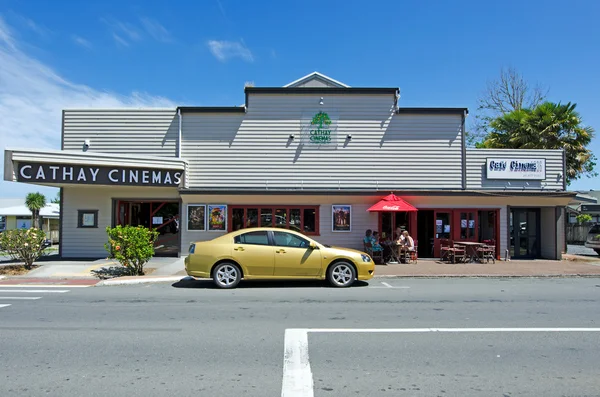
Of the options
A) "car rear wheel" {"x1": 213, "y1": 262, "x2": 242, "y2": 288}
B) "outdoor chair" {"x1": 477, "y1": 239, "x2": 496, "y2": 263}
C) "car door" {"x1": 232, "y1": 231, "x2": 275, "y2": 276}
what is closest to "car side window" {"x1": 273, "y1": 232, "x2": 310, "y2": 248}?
"car door" {"x1": 232, "y1": 231, "x2": 275, "y2": 276}

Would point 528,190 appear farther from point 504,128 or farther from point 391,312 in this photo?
point 391,312

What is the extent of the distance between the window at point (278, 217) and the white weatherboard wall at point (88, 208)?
9.34 ft

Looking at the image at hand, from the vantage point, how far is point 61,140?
17.1 m

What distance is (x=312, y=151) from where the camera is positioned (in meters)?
17.1

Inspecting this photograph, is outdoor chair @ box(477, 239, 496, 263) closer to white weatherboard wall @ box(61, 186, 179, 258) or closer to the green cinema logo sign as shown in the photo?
the green cinema logo sign

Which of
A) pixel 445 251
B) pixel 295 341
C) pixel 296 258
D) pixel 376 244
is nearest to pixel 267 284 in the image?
pixel 296 258

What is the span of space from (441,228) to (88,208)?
13.9 m

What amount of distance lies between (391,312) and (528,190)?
39.2ft

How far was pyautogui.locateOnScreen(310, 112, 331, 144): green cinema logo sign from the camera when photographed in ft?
56.1

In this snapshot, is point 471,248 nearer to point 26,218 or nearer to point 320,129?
point 320,129

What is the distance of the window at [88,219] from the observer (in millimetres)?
17047

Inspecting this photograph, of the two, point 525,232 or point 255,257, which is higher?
point 525,232

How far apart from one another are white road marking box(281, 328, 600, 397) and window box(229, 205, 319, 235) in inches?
404

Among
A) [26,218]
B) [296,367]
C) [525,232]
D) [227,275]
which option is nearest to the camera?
[296,367]
